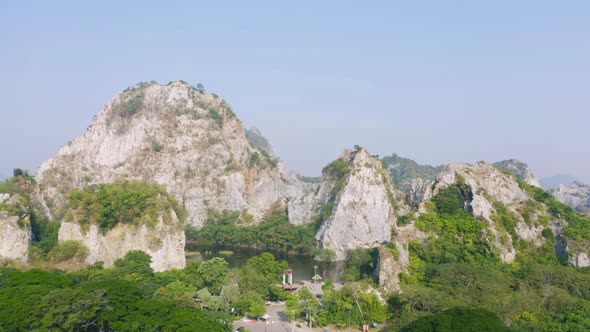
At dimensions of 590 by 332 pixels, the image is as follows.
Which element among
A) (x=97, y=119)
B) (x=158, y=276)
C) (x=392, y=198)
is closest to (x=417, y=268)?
(x=158, y=276)

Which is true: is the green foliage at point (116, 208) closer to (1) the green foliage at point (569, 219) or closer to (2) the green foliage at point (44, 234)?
(2) the green foliage at point (44, 234)

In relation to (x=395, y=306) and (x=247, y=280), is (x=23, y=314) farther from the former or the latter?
(x=395, y=306)

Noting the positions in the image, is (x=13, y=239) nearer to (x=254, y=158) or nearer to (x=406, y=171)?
(x=254, y=158)

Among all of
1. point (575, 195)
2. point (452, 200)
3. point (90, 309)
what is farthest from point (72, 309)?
point (575, 195)

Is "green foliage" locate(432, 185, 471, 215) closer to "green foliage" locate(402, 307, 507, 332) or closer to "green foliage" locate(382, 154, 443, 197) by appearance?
"green foliage" locate(402, 307, 507, 332)

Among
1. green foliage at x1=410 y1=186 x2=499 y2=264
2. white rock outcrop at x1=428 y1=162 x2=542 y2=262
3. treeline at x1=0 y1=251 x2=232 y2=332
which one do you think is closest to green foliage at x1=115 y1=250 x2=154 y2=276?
treeline at x1=0 y1=251 x2=232 y2=332
